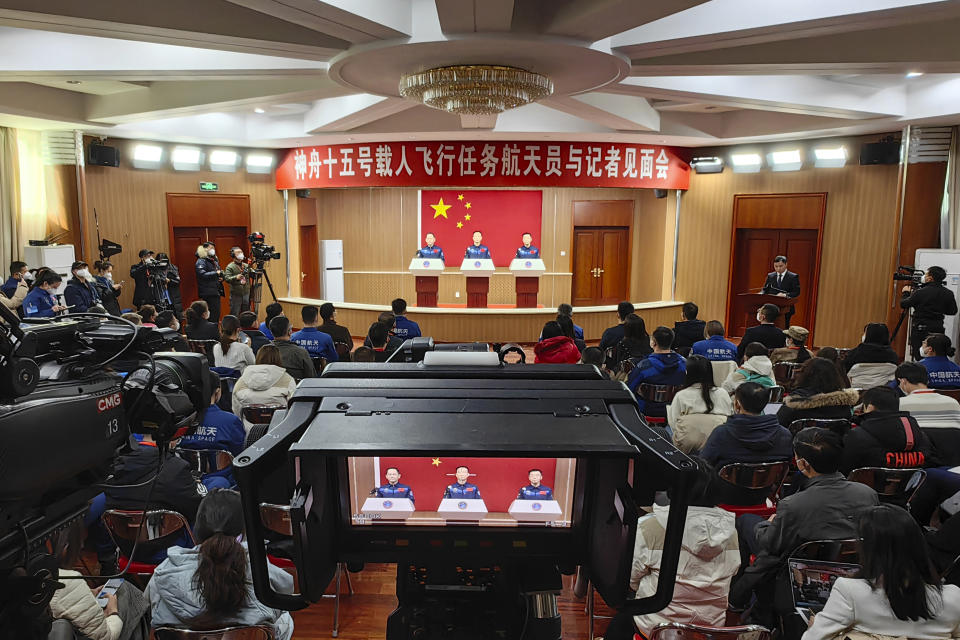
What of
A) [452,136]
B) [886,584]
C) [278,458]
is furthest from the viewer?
[452,136]

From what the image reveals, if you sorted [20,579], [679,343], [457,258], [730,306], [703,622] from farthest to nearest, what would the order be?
1. [457,258]
2. [730,306]
3. [679,343]
4. [703,622]
5. [20,579]

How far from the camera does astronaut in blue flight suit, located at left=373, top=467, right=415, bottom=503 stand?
50.1 inches

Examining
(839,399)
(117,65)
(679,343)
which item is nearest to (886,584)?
(839,399)

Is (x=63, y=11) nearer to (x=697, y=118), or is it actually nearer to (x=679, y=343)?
(x=679, y=343)

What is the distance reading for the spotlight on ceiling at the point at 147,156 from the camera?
9.73 m

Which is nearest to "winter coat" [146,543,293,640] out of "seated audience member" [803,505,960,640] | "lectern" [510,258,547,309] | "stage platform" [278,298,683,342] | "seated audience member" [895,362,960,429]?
"seated audience member" [803,505,960,640]

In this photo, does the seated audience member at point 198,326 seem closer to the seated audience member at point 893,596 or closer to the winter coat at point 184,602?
the winter coat at point 184,602

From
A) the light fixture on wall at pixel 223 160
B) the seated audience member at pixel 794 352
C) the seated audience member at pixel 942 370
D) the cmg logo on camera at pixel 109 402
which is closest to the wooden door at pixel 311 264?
the light fixture on wall at pixel 223 160

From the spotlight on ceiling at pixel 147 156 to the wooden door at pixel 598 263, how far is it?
6.71 meters

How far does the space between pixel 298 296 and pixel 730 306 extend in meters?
7.27

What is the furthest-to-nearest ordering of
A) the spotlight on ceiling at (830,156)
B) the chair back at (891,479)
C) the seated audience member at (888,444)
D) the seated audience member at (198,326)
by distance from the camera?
the spotlight on ceiling at (830,156)
the seated audience member at (198,326)
the seated audience member at (888,444)
the chair back at (891,479)

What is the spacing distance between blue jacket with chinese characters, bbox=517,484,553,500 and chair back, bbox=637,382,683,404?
3.58 m

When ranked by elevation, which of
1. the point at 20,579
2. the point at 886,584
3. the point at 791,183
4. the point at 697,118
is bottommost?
the point at 886,584

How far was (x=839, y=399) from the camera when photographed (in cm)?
395
